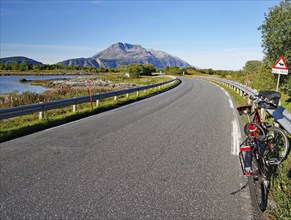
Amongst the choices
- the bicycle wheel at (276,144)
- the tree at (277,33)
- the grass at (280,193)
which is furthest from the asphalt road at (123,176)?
the tree at (277,33)

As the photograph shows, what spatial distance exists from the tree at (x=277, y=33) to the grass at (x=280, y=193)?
17.8m

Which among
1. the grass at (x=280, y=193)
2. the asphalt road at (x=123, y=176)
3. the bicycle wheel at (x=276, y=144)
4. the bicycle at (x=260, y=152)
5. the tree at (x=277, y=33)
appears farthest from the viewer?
the tree at (x=277, y=33)

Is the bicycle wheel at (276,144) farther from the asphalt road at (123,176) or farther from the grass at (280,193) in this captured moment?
the asphalt road at (123,176)

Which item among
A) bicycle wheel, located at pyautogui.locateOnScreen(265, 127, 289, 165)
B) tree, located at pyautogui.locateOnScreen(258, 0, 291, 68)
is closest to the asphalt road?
bicycle wheel, located at pyautogui.locateOnScreen(265, 127, 289, 165)

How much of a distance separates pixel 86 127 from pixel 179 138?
353 centimetres

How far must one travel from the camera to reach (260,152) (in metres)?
3.75

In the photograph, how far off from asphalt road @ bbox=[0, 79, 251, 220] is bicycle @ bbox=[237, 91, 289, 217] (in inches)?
8.3

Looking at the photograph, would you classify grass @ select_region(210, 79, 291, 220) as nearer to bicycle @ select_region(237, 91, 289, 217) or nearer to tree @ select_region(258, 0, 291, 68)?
bicycle @ select_region(237, 91, 289, 217)

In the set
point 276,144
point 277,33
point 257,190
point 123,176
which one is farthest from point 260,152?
point 277,33

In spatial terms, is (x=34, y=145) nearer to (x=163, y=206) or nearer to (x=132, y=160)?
(x=132, y=160)

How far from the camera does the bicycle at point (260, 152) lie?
359 centimetres

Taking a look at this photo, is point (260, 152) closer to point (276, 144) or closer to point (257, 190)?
point (257, 190)

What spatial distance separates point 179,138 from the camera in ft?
22.6

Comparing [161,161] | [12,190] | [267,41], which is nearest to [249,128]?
[161,161]
